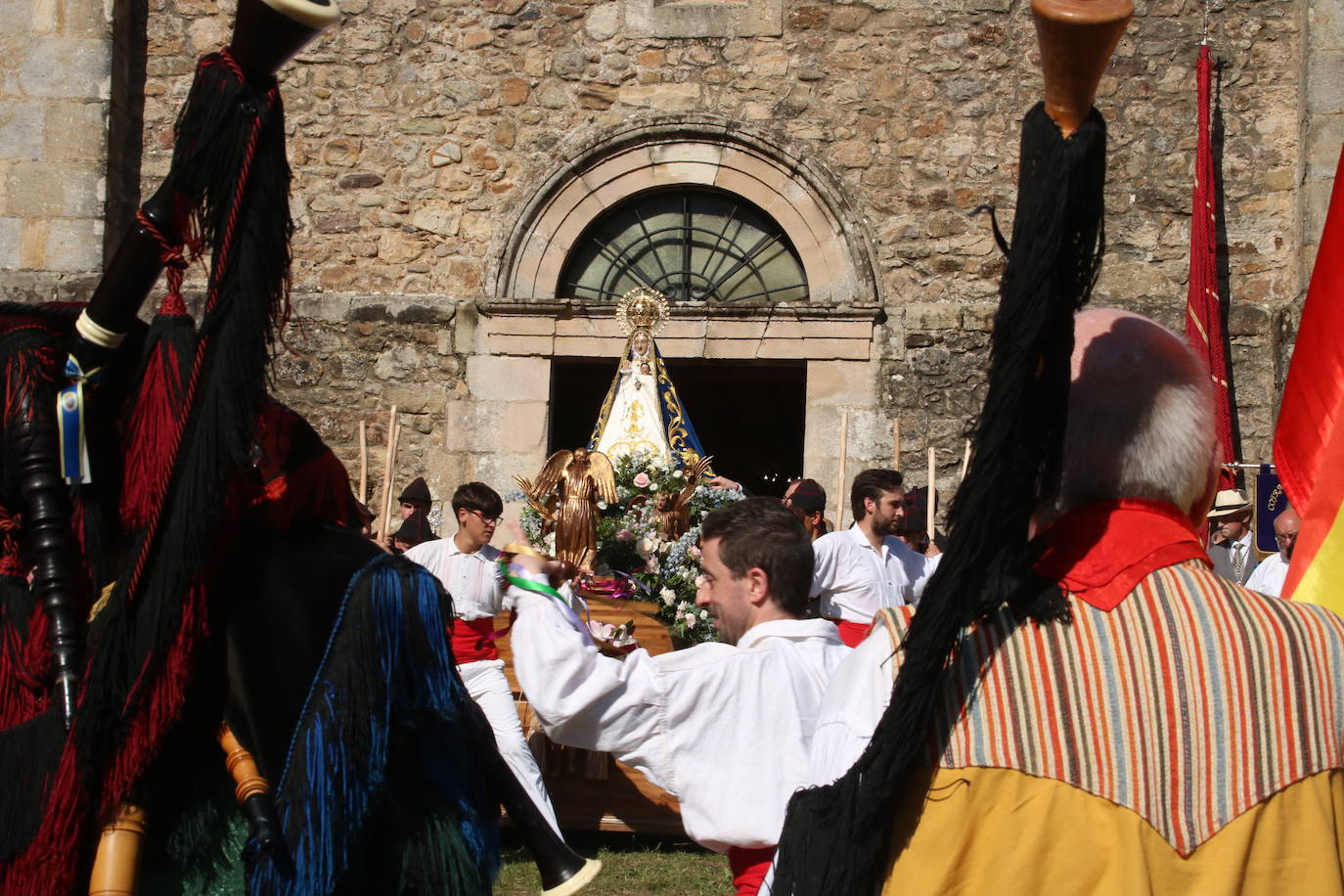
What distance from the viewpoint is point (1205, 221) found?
9.66 meters

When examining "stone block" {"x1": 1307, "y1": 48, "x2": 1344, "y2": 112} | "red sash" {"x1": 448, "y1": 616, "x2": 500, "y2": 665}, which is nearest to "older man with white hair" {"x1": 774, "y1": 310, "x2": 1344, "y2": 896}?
"red sash" {"x1": 448, "y1": 616, "x2": 500, "y2": 665}

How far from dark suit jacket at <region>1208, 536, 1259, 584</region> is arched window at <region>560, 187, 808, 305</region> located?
3.47 m

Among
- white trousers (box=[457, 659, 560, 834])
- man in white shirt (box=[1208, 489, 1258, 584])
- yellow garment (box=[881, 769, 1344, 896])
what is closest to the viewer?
yellow garment (box=[881, 769, 1344, 896])

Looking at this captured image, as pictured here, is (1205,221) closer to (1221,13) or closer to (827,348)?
(1221,13)

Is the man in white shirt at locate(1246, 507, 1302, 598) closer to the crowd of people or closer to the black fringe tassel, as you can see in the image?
the crowd of people

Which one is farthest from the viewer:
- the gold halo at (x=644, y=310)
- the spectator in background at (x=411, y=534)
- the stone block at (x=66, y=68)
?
the stone block at (x=66, y=68)

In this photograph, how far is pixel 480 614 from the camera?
6.03 metres

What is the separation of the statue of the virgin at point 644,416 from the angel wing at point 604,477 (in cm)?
33

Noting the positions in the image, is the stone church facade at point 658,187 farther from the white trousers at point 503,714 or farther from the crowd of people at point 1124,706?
the crowd of people at point 1124,706

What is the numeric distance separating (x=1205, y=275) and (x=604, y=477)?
4796mm

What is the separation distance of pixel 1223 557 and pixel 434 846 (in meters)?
7.06

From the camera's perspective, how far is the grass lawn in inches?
212

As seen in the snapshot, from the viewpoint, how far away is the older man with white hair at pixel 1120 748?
162 centimetres

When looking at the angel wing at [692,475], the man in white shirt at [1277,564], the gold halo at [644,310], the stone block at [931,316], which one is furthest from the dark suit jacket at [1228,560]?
the gold halo at [644,310]
